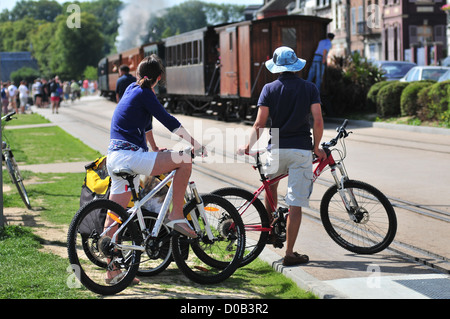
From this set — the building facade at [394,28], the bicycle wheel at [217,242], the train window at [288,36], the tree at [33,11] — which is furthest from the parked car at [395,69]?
the tree at [33,11]

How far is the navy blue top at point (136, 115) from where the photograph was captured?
599 centimetres

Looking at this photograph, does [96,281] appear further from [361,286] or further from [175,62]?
[175,62]

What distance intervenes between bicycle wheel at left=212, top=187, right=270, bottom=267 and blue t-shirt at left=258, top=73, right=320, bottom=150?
0.52 meters

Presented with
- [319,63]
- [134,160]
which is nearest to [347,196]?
[134,160]

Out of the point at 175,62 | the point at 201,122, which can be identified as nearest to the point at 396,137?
the point at 201,122

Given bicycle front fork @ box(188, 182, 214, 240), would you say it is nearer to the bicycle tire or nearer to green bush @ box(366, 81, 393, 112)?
the bicycle tire

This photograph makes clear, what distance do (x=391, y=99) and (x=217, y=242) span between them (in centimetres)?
1738

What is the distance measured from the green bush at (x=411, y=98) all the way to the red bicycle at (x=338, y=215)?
15022 mm

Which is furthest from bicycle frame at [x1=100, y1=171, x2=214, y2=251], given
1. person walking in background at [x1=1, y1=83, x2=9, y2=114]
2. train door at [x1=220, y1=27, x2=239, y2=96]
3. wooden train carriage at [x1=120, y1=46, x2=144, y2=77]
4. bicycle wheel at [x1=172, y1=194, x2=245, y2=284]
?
wooden train carriage at [x1=120, y1=46, x2=144, y2=77]

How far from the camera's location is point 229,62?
26906mm

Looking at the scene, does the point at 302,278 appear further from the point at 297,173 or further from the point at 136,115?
the point at 136,115

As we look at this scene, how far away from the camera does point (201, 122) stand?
29.0 m

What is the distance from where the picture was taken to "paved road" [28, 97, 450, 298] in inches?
237
